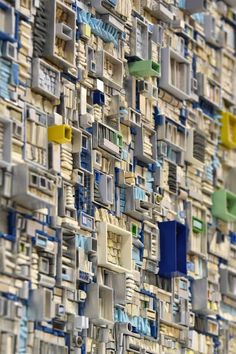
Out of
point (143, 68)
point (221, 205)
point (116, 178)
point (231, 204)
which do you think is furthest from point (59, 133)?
point (231, 204)

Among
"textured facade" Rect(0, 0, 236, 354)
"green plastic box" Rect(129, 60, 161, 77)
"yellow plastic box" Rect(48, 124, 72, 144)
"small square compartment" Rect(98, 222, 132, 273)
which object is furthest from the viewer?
"green plastic box" Rect(129, 60, 161, 77)

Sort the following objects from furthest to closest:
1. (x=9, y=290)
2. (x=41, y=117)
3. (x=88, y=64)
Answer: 1. (x=88, y=64)
2. (x=41, y=117)
3. (x=9, y=290)

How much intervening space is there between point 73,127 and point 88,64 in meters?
0.25

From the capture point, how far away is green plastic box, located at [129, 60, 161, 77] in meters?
3.81

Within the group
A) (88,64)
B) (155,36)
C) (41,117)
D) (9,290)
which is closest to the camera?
(9,290)

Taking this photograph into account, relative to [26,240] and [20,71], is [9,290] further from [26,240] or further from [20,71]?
[20,71]

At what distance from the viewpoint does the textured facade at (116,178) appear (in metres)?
3.21

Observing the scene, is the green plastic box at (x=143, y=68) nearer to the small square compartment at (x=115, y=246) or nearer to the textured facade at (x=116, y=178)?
the textured facade at (x=116, y=178)

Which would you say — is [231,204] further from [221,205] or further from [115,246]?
[115,246]

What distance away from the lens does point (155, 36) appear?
157 inches

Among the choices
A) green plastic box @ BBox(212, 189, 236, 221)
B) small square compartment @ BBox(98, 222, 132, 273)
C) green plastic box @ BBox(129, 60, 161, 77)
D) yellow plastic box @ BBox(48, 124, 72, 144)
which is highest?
green plastic box @ BBox(129, 60, 161, 77)

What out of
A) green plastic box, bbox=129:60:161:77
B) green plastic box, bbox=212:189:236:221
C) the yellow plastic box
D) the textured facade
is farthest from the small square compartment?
green plastic box, bbox=212:189:236:221

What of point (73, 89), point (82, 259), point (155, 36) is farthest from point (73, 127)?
point (155, 36)

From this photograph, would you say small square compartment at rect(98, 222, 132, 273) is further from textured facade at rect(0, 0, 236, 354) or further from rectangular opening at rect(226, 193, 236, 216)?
rectangular opening at rect(226, 193, 236, 216)
